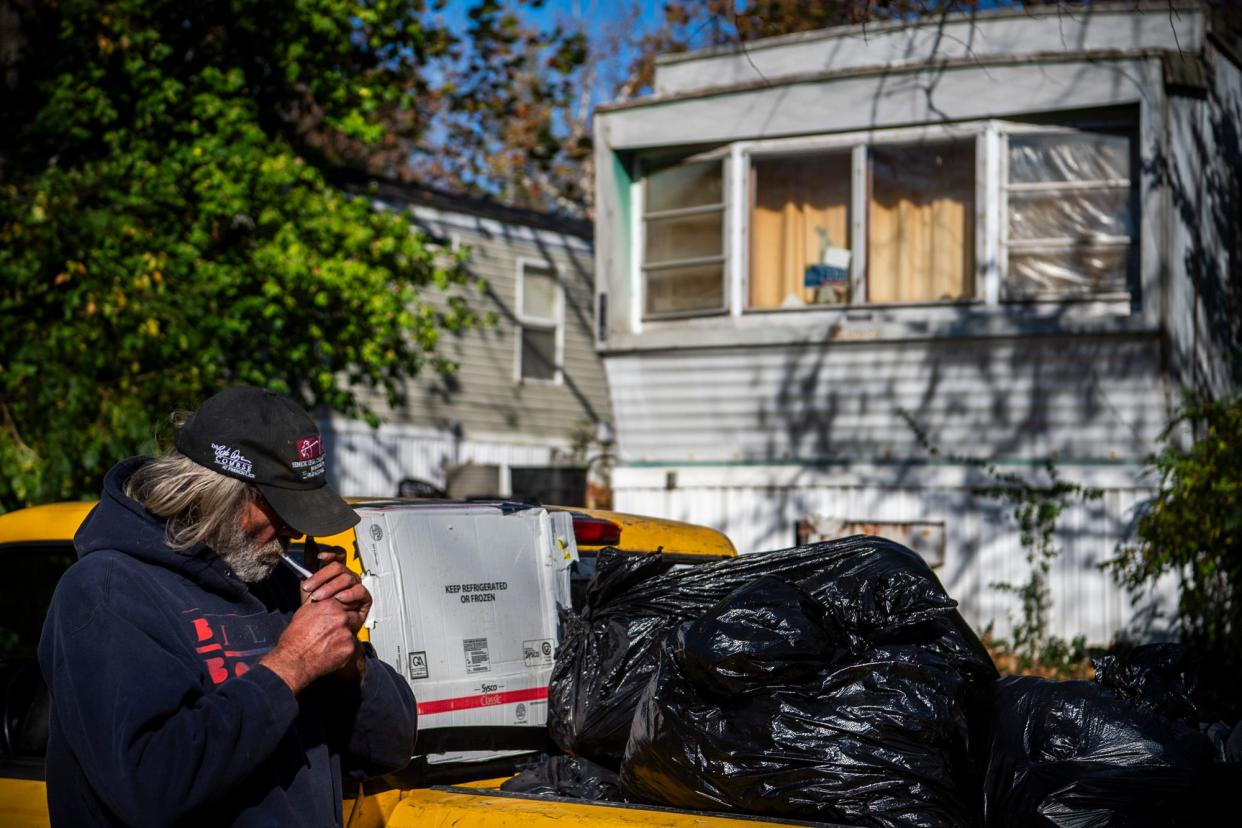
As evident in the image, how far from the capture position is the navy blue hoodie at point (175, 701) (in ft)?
7.16

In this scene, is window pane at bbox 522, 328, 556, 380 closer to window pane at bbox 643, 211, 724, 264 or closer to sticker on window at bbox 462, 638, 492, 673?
window pane at bbox 643, 211, 724, 264

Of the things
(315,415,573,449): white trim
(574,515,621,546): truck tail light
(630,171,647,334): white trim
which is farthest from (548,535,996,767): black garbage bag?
(315,415,573,449): white trim

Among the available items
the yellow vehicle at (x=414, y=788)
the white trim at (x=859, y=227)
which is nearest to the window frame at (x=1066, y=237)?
the white trim at (x=859, y=227)

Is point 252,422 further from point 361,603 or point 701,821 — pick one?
point 701,821

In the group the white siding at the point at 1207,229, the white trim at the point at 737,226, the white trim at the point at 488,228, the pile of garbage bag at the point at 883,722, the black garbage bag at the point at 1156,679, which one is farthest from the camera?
the white trim at the point at 488,228

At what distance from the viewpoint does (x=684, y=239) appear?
11328 millimetres

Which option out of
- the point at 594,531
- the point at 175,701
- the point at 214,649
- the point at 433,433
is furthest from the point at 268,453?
the point at 433,433

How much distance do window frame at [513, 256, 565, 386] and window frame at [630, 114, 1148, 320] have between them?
22.3 feet

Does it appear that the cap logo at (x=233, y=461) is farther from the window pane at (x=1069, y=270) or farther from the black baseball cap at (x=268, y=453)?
the window pane at (x=1069, y=270)

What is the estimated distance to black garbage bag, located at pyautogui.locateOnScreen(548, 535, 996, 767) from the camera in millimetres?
Answer: 3412

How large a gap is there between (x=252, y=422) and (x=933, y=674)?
5.58 ft

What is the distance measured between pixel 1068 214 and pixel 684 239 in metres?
3.12

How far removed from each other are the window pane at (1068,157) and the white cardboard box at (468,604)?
7.38 m

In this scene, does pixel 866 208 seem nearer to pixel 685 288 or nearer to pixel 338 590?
pixel 685 288
